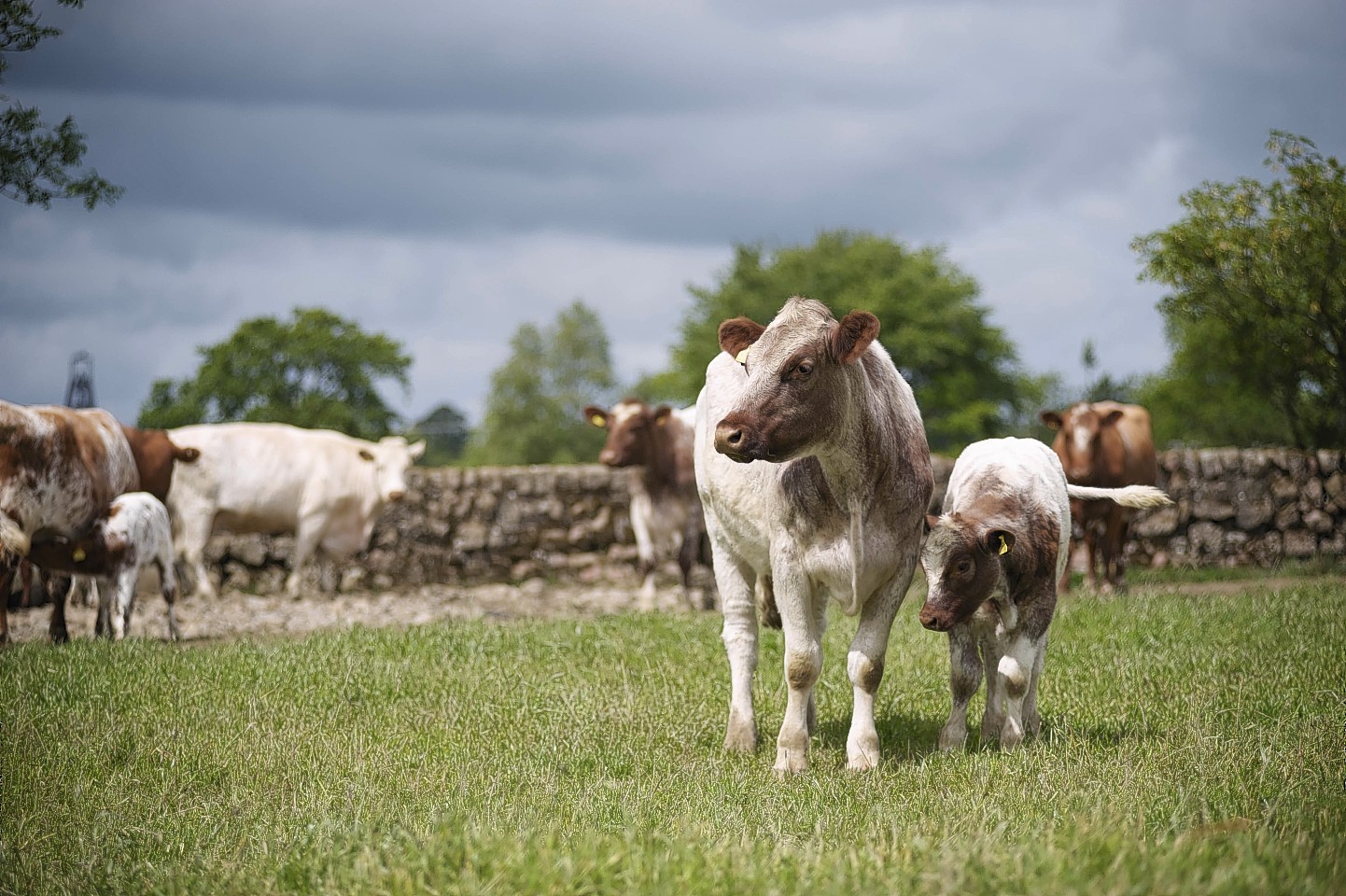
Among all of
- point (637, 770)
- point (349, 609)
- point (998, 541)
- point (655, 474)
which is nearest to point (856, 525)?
point (998, 541)

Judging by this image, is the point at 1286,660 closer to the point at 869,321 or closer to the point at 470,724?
the point at 869,321

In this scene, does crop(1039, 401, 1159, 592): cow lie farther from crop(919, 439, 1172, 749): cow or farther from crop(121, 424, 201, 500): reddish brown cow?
crop(121, 424, 201, 500): reddish brown cow

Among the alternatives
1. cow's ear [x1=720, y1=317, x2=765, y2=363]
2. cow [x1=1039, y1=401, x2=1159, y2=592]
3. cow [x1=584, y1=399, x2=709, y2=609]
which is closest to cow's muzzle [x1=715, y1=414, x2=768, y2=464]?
cow's ear [x1=720, y1=317, x2=765, y2=363]

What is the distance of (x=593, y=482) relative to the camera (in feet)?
57.5

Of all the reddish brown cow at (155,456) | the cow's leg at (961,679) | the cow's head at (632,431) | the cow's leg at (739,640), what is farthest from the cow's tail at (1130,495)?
the reddish brown cow at (155,456)

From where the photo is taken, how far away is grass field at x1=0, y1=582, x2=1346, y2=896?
136 inches

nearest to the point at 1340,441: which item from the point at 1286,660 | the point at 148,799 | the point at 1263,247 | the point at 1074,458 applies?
the point at 1263,247

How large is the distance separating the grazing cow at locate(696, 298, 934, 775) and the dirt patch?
570 cm

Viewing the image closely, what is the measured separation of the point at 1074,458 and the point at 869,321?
8.96m

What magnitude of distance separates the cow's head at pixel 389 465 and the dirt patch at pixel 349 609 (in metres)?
1.37

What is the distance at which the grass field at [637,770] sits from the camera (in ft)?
11.4

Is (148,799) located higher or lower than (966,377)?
lower

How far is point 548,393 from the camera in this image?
6469cm

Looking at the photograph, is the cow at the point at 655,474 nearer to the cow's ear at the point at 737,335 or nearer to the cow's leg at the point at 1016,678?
the cow's ear at the point at 737,335
